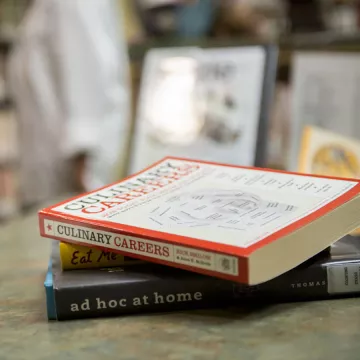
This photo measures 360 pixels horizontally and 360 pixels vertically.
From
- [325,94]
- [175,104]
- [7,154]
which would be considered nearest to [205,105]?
[175,104]

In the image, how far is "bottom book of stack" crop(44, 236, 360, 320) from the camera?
57 centimetres

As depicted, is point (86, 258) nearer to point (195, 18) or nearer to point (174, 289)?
point (174, 289)

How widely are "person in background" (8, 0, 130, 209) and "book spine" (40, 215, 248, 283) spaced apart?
1.25m

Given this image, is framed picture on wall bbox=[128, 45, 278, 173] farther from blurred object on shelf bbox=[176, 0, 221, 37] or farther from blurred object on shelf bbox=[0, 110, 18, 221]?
blurred object on shelf bbox=[0, 110, 18, 221]

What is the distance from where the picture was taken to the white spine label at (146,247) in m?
0.51

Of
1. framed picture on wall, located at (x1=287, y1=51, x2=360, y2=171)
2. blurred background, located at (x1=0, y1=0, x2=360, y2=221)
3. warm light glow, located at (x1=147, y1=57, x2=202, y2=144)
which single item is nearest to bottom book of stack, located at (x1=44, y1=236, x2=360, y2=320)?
framed picture on wall, located at (x1=287, y1=51, x2=360, y2=171)

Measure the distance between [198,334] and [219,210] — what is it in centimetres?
12

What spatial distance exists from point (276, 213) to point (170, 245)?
0.11 meters

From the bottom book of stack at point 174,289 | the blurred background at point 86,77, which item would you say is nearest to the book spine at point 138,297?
the bottom book of stack at point 174,289

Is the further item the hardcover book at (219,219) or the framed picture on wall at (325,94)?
the framed picture on wall at (325,94)

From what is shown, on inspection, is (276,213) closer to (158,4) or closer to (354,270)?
(354,270)

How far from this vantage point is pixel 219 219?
575 millimetres

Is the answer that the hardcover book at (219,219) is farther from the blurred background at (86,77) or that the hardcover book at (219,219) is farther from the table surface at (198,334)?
the blurred background at (86,77)

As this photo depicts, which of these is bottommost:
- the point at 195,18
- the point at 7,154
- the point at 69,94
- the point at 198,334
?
the point at 7,154
